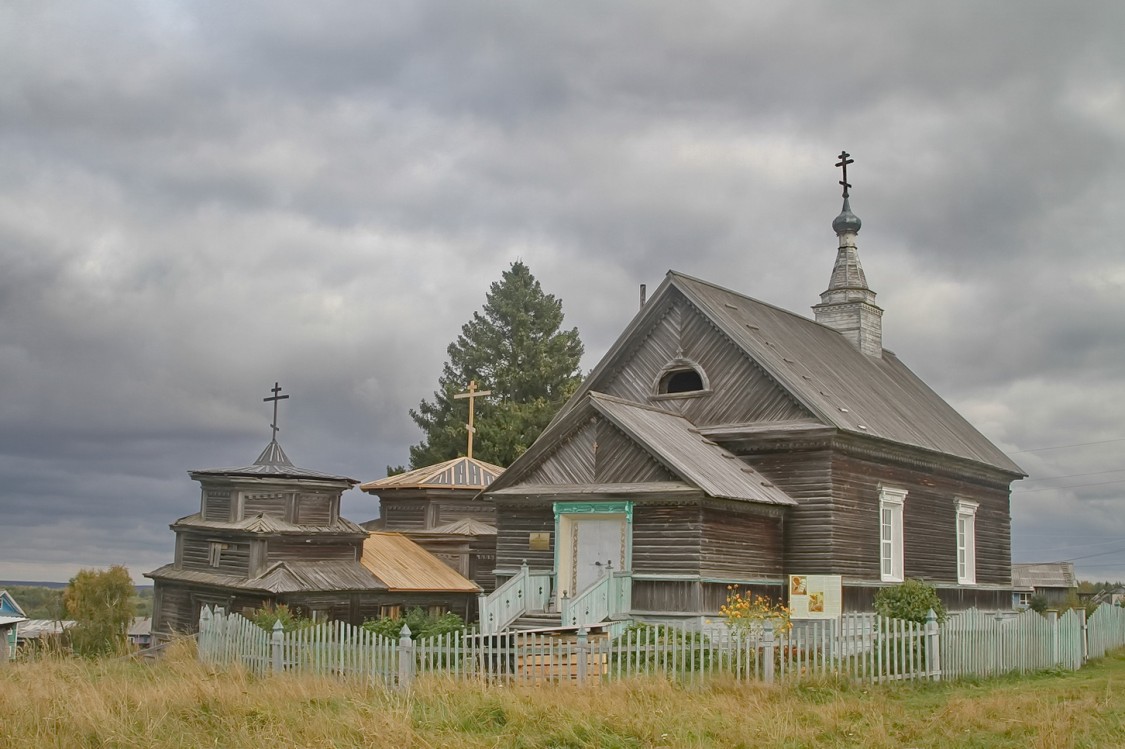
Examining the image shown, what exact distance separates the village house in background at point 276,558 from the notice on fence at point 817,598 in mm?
11110

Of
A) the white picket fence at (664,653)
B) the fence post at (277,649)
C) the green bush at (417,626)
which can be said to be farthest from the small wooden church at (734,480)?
the fence post at (277,649)

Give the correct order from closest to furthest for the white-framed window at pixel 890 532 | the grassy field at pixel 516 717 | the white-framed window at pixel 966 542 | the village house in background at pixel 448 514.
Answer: the grassy field at pixel 516 717
the white-framed window at pixel 890 532
the white-framed window at pixel 966 542
the village house in background at pixel 448 514

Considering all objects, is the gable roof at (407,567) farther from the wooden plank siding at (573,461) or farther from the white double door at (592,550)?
the white double door at (592,550)

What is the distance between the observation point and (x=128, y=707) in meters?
13.2

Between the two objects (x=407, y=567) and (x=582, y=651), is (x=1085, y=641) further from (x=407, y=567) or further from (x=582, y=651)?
(x=407, y=567)

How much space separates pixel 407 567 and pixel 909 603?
47.4 ft

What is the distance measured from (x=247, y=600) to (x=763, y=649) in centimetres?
1511

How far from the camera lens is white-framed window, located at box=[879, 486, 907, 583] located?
24703 millimetres

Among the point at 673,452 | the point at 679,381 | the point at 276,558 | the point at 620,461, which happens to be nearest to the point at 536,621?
the point at 620,461

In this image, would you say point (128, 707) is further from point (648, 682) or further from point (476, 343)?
point (476, 343)

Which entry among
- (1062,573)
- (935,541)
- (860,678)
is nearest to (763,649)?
(860,678)

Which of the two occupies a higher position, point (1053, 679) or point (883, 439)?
point (883, 439)

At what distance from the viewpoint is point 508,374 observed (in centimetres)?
4953

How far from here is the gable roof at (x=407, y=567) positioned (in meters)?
29.8
